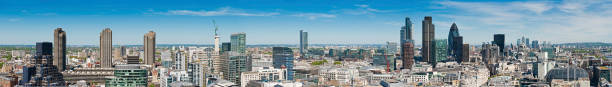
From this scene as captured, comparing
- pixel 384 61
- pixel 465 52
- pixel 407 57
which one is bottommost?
pixel 384 61

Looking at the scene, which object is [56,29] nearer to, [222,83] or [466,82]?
[222,83]

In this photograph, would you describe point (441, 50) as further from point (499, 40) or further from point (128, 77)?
point (128, 77)

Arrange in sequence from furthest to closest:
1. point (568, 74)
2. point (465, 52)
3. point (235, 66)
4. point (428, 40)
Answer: point (428, 40) < point (465, 52) < point (235, 66) < point (568, 74)

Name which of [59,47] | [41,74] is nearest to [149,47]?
[59,47]

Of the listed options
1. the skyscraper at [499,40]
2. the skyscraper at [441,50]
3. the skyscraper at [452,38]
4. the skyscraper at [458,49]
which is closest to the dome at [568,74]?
the skyscraper at [458,49]

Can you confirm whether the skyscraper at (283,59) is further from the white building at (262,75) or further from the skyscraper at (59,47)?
the skyscraper at (59,47)

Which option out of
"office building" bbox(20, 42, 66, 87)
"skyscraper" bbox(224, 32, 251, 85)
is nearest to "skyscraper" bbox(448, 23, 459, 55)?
"skyscraper" bbox(224, 32, 251, 85)
